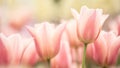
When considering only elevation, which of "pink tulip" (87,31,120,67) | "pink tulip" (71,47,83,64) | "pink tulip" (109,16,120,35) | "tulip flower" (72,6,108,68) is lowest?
"pink tulip" (71,47,83,64)

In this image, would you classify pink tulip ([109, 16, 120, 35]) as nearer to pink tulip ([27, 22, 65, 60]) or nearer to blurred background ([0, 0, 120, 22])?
blurred background ([0, 0, 120, 22])

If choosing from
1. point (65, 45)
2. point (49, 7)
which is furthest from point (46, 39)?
point (49, 7)

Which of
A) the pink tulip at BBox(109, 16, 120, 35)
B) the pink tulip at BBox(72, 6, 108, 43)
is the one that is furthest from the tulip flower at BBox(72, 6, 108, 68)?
Answer: the pink tulip at BBox(109, 16, 120, 35)

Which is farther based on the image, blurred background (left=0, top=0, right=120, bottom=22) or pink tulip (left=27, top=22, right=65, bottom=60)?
blurred background (left=0, top=0, right=120, bottom=22)

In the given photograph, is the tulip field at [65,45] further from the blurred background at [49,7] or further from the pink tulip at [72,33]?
the blurred background at [49,7]

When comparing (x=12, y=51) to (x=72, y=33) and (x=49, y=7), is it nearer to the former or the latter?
(x=72, y=33)

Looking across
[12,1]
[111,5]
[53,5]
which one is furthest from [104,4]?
[12,1]

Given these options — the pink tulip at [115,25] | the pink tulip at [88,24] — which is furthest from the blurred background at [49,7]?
the pink tulip at [88,24]
